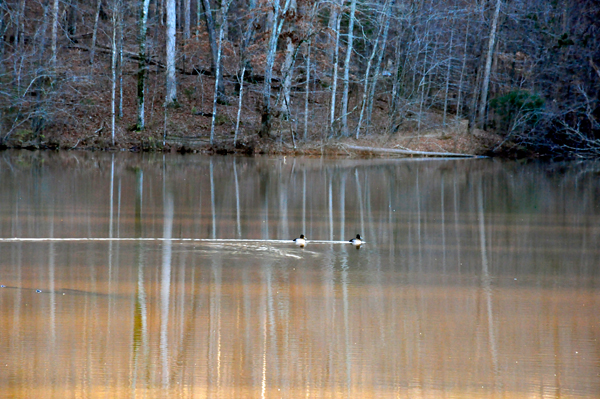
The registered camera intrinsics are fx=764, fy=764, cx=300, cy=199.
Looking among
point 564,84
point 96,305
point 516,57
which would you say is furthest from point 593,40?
point 96,305

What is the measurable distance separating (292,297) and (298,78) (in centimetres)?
2927

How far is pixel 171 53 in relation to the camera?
3341 centimetres

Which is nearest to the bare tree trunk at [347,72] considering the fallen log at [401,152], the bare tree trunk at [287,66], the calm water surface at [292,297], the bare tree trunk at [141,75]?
the fallen log at [401,152]

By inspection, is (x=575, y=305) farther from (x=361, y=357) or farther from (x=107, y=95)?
(x=107, y=95)

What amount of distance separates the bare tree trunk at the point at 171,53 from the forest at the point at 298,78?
70 mm

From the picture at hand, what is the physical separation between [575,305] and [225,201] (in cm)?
887

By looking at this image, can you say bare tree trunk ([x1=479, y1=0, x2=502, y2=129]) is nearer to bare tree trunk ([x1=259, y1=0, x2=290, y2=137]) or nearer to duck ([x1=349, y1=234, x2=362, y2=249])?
bare tree trunk ([x1=259, y1=0, x2=290, y2=137])

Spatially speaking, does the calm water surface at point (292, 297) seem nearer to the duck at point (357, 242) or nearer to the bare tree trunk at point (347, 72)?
the duck at point (357, 242)

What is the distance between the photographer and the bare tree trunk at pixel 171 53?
107ft

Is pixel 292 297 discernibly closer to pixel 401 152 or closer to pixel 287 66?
pixel 287 66

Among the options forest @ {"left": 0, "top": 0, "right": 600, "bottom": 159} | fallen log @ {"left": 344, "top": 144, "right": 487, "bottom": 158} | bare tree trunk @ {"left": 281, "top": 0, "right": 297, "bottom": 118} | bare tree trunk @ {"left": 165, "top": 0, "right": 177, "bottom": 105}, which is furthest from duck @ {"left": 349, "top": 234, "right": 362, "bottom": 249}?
bare tree trunk @ {"left": 165, "top": 0, "right": 177, "bottom": 105}

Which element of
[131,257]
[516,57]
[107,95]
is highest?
[516,57]

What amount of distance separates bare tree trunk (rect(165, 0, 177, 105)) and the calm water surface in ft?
59.9

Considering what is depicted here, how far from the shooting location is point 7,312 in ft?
21.0
